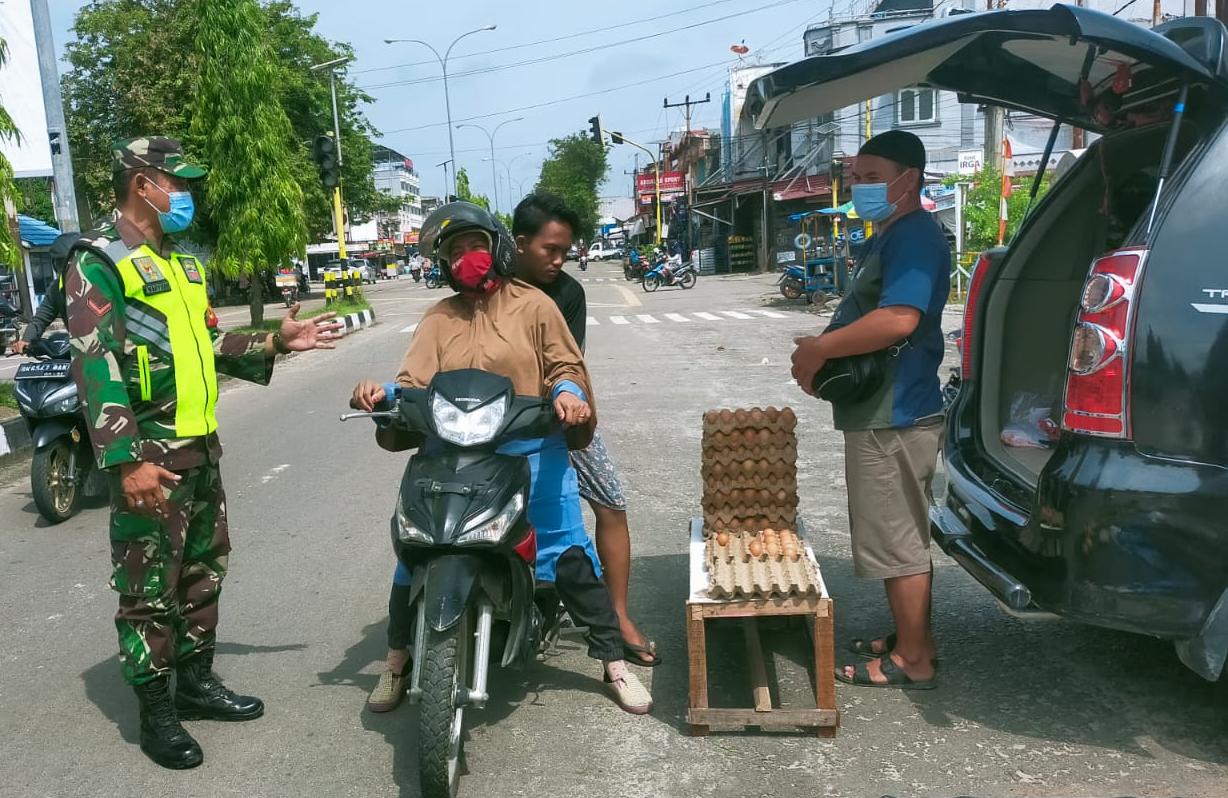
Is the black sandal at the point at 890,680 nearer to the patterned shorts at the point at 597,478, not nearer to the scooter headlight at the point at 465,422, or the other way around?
the patterned shorts at the point at 597,478

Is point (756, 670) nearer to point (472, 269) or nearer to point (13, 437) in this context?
point (472, 269)

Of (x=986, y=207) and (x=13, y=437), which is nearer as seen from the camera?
(x=13, y=437)

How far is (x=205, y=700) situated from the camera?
344cm

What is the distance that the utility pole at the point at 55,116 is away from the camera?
456 inches

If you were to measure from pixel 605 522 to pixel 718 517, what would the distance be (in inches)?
18.3

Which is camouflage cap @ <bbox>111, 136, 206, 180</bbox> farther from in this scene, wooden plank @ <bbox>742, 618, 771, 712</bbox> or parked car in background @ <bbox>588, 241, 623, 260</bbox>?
parked car in background @ <bbox>588, 241, 623, 260</bbox>

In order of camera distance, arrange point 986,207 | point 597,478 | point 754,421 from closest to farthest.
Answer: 1. point 597,478
2. point 754,421
3. point 986,207

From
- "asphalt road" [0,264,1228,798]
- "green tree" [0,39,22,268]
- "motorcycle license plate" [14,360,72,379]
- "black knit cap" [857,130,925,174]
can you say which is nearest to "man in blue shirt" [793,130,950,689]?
"black knit cap" [857,130,925,174]

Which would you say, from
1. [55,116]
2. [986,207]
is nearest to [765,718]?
[55,116]

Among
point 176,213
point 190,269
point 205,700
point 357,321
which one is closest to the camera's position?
point 176,213

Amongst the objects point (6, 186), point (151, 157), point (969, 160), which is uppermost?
point (969, 160)

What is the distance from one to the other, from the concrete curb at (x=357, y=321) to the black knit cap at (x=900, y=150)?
56.4 feet

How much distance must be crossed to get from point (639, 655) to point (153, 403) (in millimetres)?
1838

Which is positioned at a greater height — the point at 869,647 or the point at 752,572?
the point at 752,572
